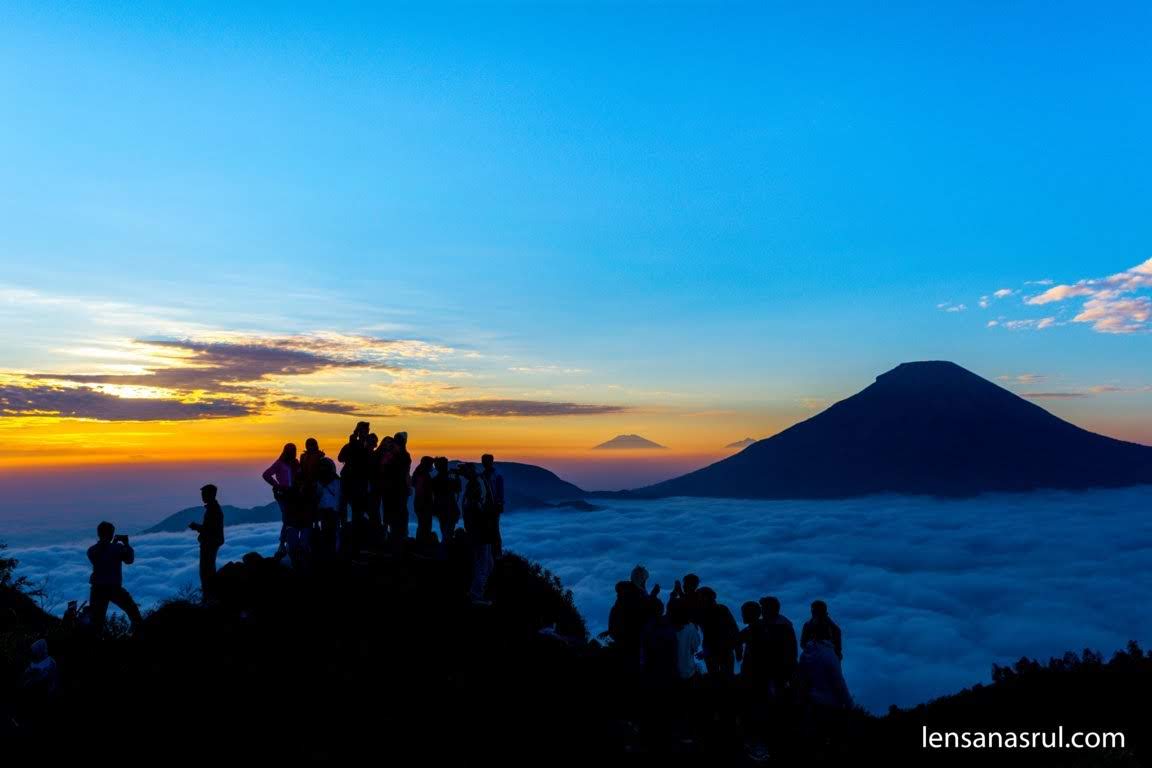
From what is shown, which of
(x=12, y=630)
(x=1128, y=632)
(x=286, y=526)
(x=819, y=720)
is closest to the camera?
(x=819, y=720)

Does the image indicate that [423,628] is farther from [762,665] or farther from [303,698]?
[762,665]

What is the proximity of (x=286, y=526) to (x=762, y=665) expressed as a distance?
30.1ft

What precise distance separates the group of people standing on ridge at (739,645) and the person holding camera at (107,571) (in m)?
7.69

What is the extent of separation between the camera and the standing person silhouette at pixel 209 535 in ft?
40.4

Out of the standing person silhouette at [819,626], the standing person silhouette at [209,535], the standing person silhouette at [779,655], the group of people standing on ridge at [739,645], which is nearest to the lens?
the group of people standing on ridge at [739,645]

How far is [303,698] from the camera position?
10266 mm

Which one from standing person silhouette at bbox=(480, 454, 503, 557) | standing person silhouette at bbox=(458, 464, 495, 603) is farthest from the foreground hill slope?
standing person silhouette at bbox=(480, 454, 503, 557)

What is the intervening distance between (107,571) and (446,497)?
5737 mm

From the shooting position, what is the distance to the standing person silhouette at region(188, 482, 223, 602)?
40.4 ft

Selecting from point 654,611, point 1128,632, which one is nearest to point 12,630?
point 654,611

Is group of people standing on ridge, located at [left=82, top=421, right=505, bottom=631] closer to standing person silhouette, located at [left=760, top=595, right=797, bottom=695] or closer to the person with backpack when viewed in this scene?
the person with backpack

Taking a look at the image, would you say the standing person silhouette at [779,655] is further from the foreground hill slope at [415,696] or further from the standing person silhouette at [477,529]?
the standing person silhouette at [477,529]

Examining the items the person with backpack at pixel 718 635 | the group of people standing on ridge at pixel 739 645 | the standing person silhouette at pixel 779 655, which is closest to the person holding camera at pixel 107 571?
the group of people standing on ridge at pixel 739 645

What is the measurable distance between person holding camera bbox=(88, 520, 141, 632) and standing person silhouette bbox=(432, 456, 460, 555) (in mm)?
5295
